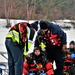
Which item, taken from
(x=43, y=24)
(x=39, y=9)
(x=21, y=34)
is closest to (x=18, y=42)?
(x=21, y=34)

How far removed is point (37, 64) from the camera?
16.0ft

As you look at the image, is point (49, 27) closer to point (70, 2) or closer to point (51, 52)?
point (51, 52)

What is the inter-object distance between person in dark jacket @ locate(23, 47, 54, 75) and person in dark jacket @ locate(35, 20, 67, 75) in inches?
3.6

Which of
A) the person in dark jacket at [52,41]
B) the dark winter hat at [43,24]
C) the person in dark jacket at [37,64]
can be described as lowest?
the person in dark jacket at [37,64]

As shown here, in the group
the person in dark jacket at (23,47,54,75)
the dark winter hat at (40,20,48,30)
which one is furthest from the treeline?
the dark winter hat at (40,20,48,30)

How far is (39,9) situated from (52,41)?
22299 mm

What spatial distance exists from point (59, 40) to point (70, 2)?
26922mm

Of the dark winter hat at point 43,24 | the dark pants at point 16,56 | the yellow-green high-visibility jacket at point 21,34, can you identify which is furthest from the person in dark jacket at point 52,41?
the dark pants at point 16,56

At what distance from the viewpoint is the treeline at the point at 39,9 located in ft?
75.3

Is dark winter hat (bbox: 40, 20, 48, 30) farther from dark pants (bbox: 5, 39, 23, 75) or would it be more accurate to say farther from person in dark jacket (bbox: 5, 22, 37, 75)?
dark pants (bbox: 5, 39, 23, 75)

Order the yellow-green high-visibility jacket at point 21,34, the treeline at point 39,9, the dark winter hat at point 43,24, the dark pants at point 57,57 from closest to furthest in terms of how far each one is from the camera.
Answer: the yellow-green high-visibility jacket at point 21,34, the dark winter hat at point 43,24, the dark pants at point 57,57, the treeline at point 39,9

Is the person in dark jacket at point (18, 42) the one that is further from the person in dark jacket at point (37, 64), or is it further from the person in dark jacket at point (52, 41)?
the person in dark jacket at point (37, 64)

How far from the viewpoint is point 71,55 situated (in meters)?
5.48

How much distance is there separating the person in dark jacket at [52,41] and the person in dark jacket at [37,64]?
0.30 ft
